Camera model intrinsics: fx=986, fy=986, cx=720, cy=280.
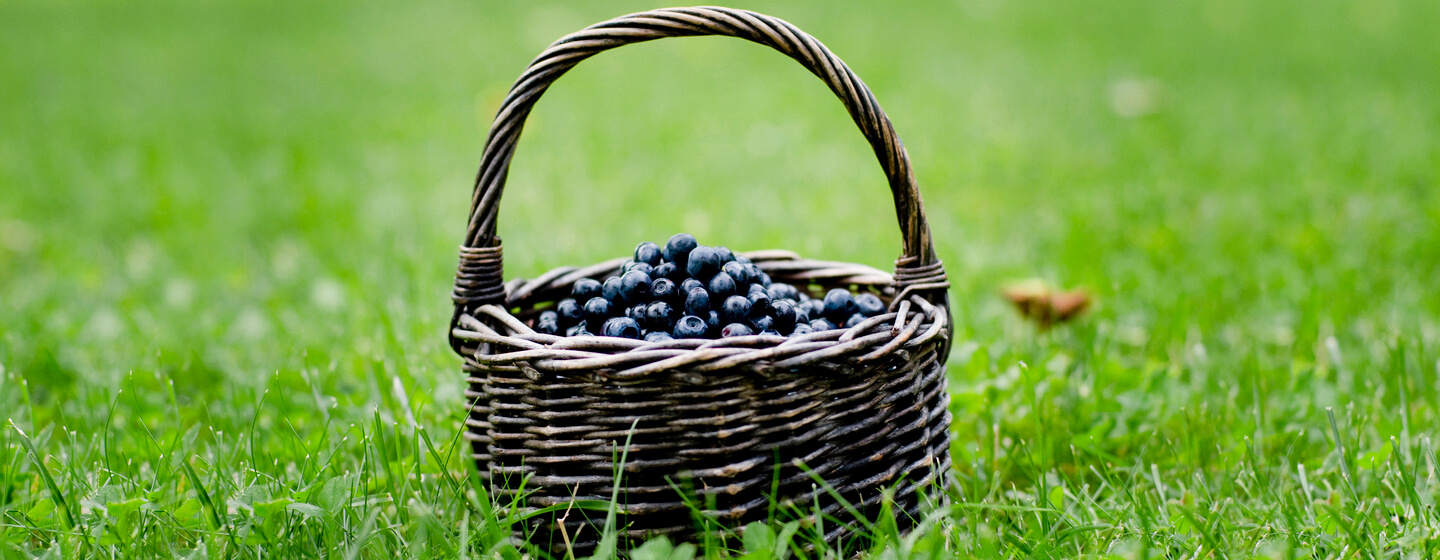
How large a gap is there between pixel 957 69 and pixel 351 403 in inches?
176

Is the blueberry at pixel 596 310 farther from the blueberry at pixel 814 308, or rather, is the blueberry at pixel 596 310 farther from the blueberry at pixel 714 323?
the blueberry at pixel 814 308

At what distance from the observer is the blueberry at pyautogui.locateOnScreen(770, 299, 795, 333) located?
1.42 metres

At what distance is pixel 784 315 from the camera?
1429 mm

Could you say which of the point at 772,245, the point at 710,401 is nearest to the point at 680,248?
the point at 710,401

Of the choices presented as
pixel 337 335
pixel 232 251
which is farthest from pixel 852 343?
pixel 232 251

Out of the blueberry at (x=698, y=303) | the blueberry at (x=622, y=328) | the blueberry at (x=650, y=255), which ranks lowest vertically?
the blueberry at (x=622, y=328)

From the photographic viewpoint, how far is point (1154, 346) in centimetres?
234

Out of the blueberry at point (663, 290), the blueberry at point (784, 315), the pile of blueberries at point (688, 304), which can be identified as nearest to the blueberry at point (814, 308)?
the pile of blueberries at point (688, 304)

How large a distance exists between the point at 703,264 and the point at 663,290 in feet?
0.25

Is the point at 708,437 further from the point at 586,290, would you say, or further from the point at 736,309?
the point at 586,290

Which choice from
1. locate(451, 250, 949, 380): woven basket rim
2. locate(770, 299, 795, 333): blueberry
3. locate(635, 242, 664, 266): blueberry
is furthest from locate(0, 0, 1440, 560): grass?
locate(635, 242, 664, 266): blueberry

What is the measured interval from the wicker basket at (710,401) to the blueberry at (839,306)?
0.12m

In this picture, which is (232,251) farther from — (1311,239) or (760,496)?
(1311,239)

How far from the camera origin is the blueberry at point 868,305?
1573 millimetres
